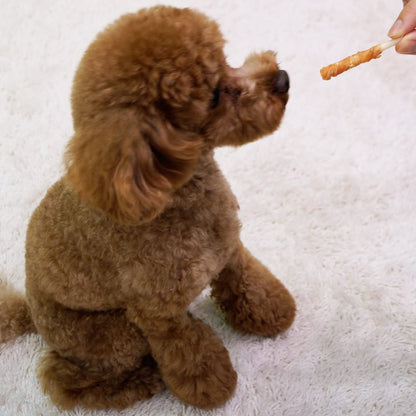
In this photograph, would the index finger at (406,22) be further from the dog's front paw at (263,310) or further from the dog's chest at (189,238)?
the dog's front paw at (263,310)

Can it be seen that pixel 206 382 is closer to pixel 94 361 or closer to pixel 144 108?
pixel 94 361

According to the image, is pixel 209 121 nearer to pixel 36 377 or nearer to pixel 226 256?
pixel 226 256

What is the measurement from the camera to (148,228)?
2.55 ft

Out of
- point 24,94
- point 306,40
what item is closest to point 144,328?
point 24,94

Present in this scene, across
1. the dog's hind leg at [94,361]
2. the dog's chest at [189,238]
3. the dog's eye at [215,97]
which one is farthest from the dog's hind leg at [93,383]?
the dog's eye at [215,97]

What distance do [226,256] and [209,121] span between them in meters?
0.27

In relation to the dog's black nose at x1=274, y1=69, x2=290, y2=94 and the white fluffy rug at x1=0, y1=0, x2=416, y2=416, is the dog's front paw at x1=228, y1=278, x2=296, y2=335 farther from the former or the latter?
the dog's black nose at x1=274, y1=69, x2=290, y2=94

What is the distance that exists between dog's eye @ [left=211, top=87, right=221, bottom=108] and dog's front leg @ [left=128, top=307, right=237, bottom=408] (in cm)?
38

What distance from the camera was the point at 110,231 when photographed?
0.78m

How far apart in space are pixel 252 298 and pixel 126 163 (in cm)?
55

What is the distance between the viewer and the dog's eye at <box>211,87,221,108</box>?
0.72 metres

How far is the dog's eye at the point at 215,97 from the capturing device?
2.35ft

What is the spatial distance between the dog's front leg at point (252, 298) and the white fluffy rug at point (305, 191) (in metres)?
0.04

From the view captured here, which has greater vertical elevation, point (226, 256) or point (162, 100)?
point (162, 100)
